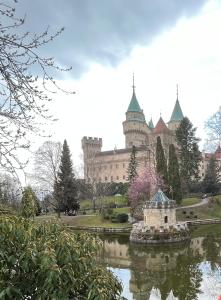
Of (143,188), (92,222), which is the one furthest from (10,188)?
(143,188)

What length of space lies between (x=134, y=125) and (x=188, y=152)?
1250 inches

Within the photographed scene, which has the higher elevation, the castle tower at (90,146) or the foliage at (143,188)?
the castle tower at (90,146)

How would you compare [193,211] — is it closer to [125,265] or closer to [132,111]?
[125,265]

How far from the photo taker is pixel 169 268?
2159 centimetres

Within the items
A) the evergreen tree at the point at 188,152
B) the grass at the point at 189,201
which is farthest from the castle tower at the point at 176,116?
the grass at the point at 189,201

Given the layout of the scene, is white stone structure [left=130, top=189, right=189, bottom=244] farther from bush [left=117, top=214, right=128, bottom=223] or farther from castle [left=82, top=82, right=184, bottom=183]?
castle [left=82, top=82, right=184, bottom=183]

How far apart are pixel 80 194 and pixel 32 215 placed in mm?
58962

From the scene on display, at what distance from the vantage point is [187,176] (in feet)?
200

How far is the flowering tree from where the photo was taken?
44.8m

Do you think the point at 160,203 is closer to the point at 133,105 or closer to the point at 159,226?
the point at 159,226

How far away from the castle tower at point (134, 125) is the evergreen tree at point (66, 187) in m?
39.8

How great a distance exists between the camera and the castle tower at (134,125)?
92.2 meters

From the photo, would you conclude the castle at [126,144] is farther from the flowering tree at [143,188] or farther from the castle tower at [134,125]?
the flowering tree at [143,188]

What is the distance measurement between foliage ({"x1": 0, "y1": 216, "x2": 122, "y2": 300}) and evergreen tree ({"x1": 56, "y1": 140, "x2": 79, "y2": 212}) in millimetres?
45451
